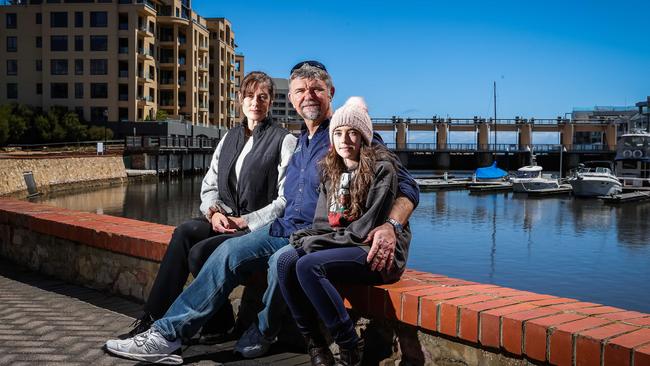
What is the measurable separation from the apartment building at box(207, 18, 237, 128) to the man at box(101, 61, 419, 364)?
3201 inches

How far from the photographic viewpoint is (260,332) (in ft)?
12.6

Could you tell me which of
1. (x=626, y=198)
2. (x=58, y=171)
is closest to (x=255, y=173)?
(x=58, y=171)

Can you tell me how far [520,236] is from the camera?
29625 millimetres

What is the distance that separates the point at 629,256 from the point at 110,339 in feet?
79.3

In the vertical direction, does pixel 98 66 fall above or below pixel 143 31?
below

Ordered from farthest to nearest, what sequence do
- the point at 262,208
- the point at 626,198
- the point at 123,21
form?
1. the point at 123,21
2. the point at 626,198
3. the point at 262,208

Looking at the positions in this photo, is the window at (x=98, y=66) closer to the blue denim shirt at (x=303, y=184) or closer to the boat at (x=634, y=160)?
the boat at (x=634, y=160)

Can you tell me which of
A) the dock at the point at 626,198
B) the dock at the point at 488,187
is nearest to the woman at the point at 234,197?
the dock at the point at 626,198

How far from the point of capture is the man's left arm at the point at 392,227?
3.32m

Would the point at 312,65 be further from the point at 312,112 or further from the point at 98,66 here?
the point at 98,66

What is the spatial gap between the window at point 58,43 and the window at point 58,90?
3.49 meters

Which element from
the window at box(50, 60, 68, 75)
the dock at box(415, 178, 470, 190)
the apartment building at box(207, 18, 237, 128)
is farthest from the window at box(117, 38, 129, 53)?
the dock at box(415, 178, 470, 190)

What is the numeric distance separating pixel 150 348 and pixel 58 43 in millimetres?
66339

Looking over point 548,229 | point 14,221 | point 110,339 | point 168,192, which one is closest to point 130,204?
point 168,192
